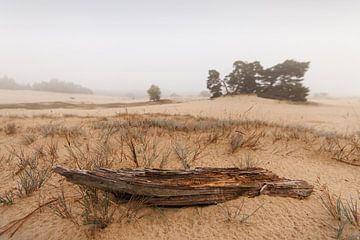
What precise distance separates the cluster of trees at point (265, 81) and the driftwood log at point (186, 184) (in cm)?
2605

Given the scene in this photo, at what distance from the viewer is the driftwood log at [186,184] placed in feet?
8.45

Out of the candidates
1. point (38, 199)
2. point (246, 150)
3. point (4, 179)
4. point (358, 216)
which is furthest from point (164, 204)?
point (4, 179)

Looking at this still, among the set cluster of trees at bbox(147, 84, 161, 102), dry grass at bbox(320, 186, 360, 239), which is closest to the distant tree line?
cluster of trees at bbox(147, 84, 161, 102)

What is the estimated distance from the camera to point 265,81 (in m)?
29.1

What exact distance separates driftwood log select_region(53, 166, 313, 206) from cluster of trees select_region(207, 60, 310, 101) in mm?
26047

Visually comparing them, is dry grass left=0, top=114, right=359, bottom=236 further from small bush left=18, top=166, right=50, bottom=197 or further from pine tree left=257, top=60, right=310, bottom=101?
pine tree left=257, top=60, right=310, bottom=101

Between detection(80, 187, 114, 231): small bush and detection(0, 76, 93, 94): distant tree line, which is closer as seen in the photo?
detection(80, 187, 114, 231): small bush

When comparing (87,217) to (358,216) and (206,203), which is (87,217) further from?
(358,216)

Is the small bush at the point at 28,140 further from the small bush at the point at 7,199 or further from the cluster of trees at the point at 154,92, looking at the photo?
the cluster of trees at the point at 154,92

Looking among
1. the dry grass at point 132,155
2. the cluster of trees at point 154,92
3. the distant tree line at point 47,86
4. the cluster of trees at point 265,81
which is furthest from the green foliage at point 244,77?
the distant tree line at point 47,86

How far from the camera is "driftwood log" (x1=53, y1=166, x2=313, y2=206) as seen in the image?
2.58 metres

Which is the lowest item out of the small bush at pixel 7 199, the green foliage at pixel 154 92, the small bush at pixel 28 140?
the small bush at pixel 7 199

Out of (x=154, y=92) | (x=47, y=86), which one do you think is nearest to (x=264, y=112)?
(x=154, y=92)

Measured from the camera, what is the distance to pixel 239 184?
2.94m
